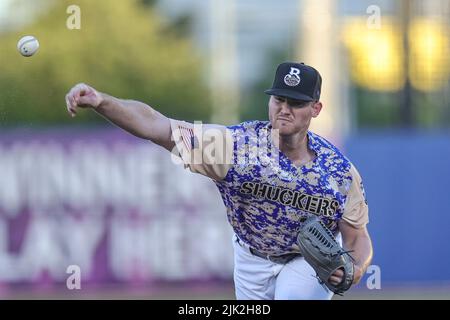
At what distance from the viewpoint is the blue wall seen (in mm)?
12383

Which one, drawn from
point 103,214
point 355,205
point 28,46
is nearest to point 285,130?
point 355,205

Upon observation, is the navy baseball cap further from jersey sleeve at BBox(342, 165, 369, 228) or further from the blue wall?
the blue wall

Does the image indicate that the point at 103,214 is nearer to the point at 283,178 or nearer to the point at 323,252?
the point at 283,178

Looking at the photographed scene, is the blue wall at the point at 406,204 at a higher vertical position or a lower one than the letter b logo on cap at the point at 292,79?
lower

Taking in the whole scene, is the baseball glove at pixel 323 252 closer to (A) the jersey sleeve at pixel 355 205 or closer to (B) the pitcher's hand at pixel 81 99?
(A) the jersey sleeve at pixel 355 205

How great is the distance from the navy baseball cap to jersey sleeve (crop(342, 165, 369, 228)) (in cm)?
57

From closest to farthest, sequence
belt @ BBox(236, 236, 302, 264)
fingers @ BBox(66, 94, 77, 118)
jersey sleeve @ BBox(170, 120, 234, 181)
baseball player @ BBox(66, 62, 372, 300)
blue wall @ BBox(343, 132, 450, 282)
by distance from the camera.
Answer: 1. fingers @ BBox(66, 94, 77, 118)
2. jersey sleeve @ BBox(170, 120, 234, 181)
3. baseball player @ BBox(66, 62, 372, 300)
4. belt @ BBox(236, 236, 302, 264)
5. blue wall @ BBox(343, 132, 450, 282)

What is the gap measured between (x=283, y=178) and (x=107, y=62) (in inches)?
455

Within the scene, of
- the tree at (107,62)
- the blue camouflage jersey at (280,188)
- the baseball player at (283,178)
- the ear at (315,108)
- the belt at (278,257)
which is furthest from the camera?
the tree at (107,62)

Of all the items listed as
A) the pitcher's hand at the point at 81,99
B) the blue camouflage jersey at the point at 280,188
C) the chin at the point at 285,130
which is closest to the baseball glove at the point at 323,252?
the blue camouflage jersey at the point at 280,188

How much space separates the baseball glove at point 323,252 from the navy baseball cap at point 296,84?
0.74 m

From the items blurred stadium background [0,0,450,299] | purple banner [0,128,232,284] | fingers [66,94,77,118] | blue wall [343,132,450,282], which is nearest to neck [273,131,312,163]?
fingers [66,94,77,118]

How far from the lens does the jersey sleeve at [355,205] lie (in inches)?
264

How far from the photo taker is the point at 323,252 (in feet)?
21.1
